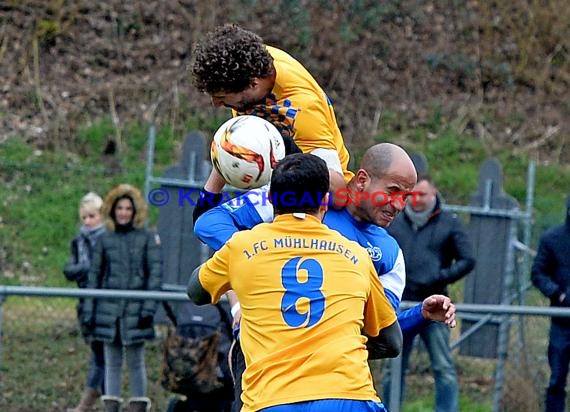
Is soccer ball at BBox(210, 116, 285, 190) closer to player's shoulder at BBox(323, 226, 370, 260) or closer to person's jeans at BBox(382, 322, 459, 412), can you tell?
player's shoulder at BBox(323, 226, 370, 260)

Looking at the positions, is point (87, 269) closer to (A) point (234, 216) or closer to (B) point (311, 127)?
(A) point (234, 216)

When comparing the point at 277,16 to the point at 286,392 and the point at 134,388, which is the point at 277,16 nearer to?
the point at 134,388

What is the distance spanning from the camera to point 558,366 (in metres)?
7.71

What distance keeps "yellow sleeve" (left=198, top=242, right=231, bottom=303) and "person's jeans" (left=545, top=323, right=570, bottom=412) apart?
3841 mm

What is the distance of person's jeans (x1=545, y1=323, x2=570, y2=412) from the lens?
7523mm

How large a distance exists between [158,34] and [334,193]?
1270 centimetres

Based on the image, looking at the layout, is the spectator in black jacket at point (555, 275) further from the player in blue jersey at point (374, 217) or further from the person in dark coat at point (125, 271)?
the player in blue jersey at point (374, 217)

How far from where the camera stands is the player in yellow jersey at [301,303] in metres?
4.05

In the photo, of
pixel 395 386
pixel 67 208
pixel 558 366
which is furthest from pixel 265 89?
pixel 67 208

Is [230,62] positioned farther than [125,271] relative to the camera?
No

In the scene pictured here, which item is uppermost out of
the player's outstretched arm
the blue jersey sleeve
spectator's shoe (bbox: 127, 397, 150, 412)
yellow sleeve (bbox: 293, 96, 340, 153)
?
yellow sleeve (bbox: 293, 96, 340, 153)

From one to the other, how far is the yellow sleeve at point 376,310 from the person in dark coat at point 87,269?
3.97m

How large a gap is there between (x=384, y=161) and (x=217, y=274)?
2.89ft

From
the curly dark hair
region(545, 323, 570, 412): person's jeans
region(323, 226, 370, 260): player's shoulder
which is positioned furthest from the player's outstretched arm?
region(545, 323, 570, 412): person's jeans
